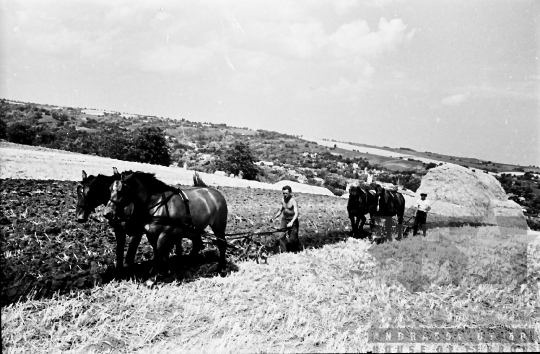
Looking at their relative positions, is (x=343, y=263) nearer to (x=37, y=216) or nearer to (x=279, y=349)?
(x=279, y=349)

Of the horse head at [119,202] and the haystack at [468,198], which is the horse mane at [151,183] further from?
the haystack at [468,198]

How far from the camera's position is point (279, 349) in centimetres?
565

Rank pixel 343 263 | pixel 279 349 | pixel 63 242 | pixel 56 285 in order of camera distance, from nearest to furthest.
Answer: pixel 279 349
pixel 56 285
pixel 63 242
pixel 343 263

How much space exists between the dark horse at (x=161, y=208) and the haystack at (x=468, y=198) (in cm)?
1813

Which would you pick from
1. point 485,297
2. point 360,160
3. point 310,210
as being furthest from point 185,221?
point 360,160

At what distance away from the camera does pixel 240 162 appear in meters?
43.5

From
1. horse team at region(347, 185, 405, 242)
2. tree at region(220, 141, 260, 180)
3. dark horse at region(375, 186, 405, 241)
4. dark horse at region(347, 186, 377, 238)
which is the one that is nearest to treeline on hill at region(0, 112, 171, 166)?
tree at region(220, 141, 260, 180)

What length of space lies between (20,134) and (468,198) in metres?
39.8

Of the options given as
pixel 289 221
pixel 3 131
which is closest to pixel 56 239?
pixel 289 221

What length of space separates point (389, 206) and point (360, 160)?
227 feet

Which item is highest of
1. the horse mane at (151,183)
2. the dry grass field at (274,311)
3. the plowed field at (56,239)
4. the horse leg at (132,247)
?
the horse mane at (151,183)

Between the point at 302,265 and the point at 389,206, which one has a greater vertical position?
the point at 389,206

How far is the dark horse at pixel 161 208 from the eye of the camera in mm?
7324

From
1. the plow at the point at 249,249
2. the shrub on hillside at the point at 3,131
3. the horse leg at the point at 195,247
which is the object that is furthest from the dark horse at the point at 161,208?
the shrub on hillside at the point at 3,131
